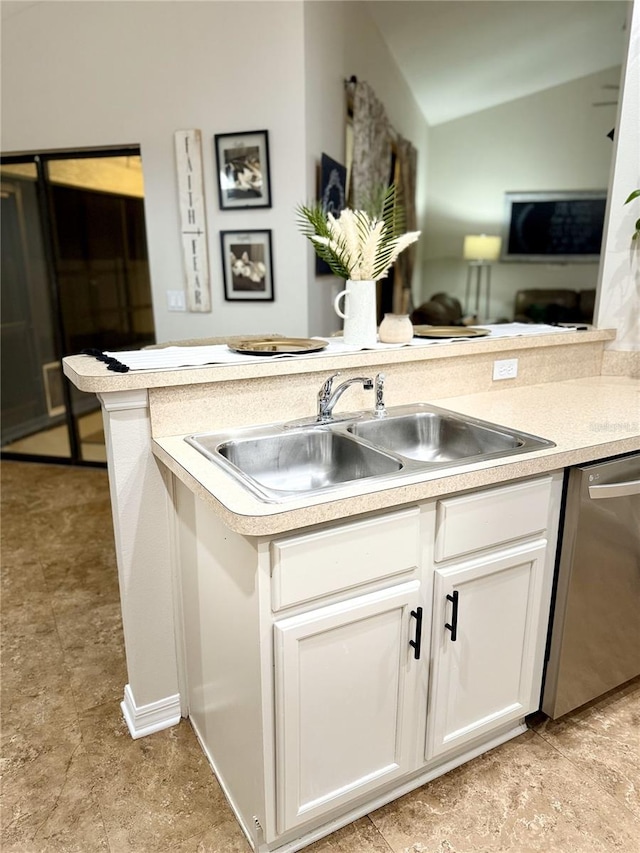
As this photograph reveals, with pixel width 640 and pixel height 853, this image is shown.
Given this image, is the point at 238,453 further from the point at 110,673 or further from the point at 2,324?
the point at 2,324

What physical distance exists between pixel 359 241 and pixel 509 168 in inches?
247

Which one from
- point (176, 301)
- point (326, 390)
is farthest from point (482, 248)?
point (326, 390)

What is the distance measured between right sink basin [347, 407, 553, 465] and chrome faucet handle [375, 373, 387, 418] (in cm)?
2

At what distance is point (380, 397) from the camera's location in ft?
6.03

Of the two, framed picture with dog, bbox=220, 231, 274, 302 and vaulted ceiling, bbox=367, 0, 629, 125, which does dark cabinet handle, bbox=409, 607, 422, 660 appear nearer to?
framed picture with dog, bbox=220, 231, 274, 302

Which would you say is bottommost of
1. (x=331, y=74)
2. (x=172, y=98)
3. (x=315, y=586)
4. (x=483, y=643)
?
(x=483, y=643)

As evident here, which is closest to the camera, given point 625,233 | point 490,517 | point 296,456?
point 490,517

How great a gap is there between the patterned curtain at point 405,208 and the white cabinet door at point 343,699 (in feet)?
15.7

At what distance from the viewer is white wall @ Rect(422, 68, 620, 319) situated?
21.8 feet

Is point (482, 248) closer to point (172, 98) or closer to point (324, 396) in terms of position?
point (172, 98)

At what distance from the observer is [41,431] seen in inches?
175

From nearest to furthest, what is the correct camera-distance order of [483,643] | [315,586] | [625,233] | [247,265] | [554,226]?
[315,586]
[483,643]
[625,233]
[247,265]
[554,226]

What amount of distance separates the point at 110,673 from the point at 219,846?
0.84 metres

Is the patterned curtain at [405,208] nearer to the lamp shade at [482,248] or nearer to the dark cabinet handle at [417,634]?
the lamp shade at [482,248]
